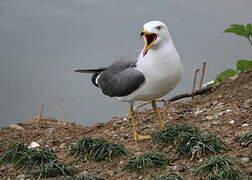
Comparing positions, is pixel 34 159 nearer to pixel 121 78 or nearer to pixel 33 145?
pixel 33 145

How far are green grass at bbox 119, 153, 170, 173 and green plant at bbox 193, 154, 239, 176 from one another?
42cm

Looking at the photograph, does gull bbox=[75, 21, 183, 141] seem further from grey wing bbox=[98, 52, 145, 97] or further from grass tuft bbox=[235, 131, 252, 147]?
grass tuft bbox=[235, 131, 252, 147]

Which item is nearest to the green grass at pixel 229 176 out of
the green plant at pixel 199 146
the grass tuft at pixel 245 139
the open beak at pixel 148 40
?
the green plant at pixel 199 146

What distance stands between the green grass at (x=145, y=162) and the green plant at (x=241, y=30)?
10.5 ft

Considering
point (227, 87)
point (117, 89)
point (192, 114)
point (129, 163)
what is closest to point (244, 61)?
point (227, 87)

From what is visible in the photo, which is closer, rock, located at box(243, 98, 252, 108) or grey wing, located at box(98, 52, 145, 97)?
grey wing, located at box(98, 52, 145, 97)

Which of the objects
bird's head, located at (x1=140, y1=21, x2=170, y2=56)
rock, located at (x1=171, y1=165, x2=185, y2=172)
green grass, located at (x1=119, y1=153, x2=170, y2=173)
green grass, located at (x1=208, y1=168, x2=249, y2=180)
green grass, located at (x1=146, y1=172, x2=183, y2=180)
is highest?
bird's head, located at (x1=140, y1=21, x2=170, y2=56)

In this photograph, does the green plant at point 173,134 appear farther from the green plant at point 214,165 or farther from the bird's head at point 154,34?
the bird's head at point 154,34

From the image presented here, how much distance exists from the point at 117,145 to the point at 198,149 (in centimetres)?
91

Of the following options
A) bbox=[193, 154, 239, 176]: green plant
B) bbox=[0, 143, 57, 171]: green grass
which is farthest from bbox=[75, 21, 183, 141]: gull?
bbox=[0, 143, 57, 171]: green grass

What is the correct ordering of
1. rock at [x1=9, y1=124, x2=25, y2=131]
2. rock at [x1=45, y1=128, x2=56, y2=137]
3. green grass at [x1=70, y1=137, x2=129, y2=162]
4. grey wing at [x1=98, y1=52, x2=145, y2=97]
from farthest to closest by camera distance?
rock at [x1=9, y1=124, x2=25, y2=131], rock at [x1=45, y1=128, x2=56, y2=137], green grass at [x1=70, y1=137, x2=129, y2=162], grey wing at [x1=98, y1=52, x2=145, y2=97]

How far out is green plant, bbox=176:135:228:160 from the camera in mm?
4477

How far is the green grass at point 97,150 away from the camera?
192 inches

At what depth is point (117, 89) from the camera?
4.97 metres
